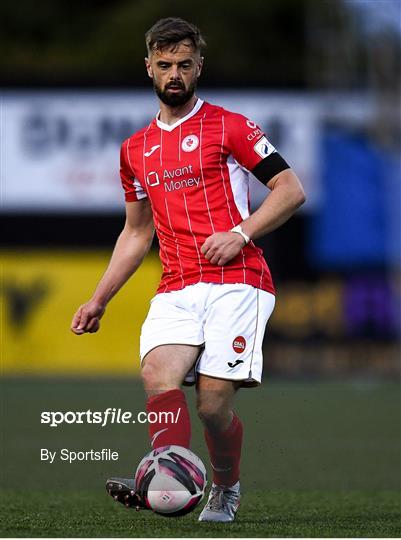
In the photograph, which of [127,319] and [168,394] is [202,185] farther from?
[127,319]

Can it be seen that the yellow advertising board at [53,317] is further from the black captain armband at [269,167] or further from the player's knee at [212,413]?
the black captain armband at [269,167]

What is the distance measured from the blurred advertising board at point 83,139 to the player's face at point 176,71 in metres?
15.3

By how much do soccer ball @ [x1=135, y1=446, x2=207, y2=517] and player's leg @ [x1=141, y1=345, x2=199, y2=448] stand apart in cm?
19

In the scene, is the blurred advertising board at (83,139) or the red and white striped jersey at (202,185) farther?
the blurred advertising board at (83,139)

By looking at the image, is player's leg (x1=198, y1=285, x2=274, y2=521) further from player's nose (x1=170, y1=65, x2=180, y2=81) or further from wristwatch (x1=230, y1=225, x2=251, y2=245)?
player's nose (x1=170, y1=65, x2=180, y2=81)

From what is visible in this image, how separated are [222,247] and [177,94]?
2.25 feet

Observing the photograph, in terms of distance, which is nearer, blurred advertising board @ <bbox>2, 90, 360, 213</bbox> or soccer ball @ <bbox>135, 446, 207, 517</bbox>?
soccer ball @ <bbox>135, 446, 207, 517</bbox>

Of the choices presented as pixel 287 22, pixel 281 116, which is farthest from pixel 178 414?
pixel 287 22

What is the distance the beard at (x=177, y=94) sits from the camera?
6258mm

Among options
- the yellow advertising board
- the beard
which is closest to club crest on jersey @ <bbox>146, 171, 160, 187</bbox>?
the beard

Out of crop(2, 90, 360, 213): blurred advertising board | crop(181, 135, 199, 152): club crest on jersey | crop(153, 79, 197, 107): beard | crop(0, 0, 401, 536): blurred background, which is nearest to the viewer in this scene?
crop(153, 79, 197, 107): beard

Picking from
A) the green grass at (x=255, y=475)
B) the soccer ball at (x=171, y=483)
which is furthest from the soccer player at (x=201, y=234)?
the green grass at (x=255, y=475)

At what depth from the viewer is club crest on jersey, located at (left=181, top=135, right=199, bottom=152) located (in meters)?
6.37

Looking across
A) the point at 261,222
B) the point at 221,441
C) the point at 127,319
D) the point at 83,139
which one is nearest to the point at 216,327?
the point at 261,222
